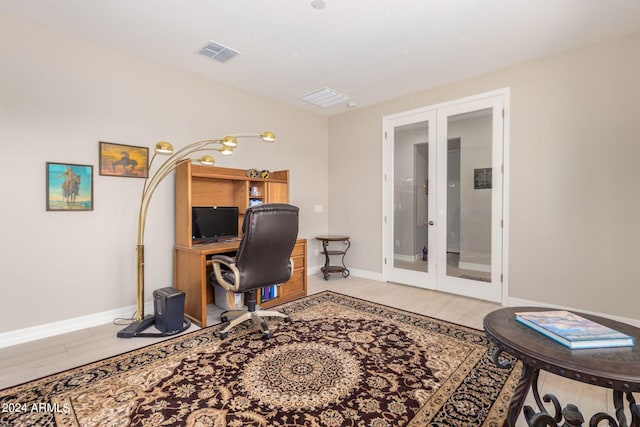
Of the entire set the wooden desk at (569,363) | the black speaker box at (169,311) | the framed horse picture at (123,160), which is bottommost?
the black speaker box at (169,311)

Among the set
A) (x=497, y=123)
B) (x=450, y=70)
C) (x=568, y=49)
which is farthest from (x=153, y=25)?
(x=568, y=49)

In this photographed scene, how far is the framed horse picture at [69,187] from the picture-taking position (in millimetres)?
2854

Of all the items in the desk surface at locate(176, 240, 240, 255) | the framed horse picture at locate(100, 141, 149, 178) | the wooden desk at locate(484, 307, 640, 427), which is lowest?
the wooden desk at locate(484, 307, 640, 427)

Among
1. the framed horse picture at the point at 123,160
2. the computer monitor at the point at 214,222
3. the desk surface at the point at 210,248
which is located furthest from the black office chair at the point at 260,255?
the framed horse picture at the point at 123,160

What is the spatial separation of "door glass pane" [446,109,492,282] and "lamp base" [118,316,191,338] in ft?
11.4

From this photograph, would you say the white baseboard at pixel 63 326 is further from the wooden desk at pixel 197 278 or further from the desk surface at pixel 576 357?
the desk surface at pixel 576 357

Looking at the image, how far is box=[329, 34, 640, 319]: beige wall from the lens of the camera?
9.95 feet

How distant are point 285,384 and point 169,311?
4.76ft

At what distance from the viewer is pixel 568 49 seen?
3.29 m

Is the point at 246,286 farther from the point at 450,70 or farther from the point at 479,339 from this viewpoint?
the point at 450,70

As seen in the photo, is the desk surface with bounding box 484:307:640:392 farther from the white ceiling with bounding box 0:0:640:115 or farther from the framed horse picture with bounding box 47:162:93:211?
the framed horse picture with bounding box 47:162:93:211

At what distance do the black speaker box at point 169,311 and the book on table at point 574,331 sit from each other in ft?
9.09

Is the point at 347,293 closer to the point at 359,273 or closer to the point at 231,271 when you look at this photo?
the point at 359,273

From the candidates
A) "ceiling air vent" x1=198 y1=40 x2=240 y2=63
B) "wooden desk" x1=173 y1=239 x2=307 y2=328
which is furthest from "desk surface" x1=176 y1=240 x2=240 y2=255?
"ceiling air vent" x1=198 y1=40 x2=240 y2=63
